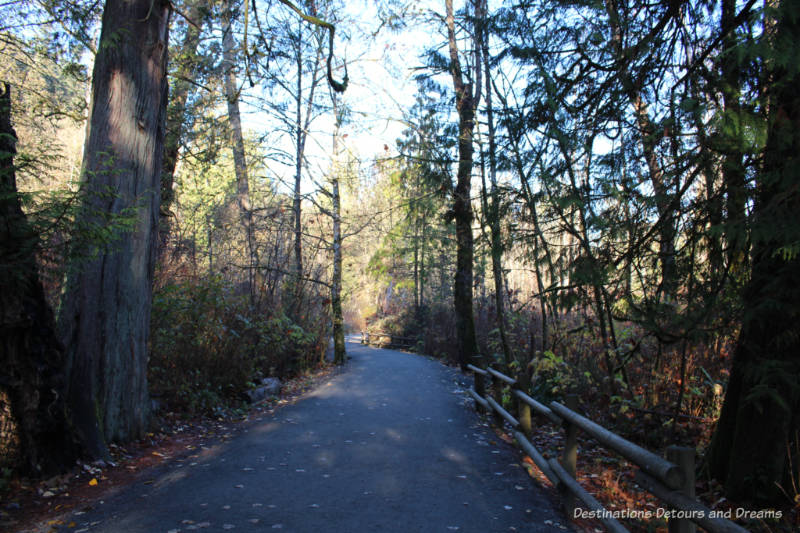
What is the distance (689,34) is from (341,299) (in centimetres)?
1542

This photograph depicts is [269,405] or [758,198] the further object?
[269,405]

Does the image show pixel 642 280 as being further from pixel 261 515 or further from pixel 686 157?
pixel 261 515

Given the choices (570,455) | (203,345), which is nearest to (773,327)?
(570,455)

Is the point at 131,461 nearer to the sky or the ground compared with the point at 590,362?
nearer to the ground

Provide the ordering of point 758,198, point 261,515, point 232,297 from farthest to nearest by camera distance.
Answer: point 232,297, point 758,198, point 261,515

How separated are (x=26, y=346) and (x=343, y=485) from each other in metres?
3.47

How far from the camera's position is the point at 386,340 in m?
32.3

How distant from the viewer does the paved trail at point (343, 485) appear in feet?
13.6

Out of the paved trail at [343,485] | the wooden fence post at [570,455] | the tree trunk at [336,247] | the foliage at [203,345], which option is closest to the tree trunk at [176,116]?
the foliage at [203,345]

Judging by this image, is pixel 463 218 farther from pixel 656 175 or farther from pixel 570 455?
pixel 570 455

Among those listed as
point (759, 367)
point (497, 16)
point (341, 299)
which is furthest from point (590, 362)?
point (341, 299)

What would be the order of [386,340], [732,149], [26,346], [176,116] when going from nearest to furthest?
1. [732,149]
2. [26,346]
3. [176,116]
4. [386,340]

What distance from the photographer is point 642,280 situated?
6.18 metres

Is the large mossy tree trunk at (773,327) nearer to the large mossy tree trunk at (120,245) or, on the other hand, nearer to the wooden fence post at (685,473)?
the wooden fence post at (685,473)
